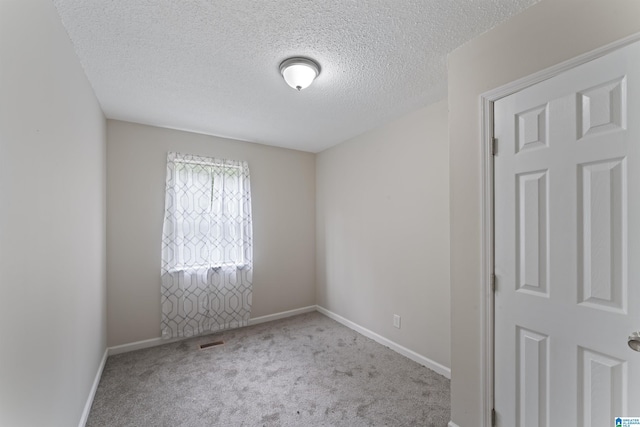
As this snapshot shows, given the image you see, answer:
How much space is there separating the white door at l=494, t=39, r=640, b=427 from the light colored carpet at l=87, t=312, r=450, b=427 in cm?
81

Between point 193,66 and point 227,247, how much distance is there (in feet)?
7.15

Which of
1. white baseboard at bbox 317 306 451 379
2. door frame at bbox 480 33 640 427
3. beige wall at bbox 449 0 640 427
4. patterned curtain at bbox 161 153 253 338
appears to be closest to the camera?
beige wall at bbox 449 0 640 427

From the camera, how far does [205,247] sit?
336 cm

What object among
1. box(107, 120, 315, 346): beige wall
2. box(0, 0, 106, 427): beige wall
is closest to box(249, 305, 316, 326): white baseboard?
box(107, 120, 315, 346): beige wall

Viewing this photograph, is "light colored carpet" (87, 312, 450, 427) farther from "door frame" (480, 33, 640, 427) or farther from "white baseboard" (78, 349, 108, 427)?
"door frame" (480, 33, 640, 427)

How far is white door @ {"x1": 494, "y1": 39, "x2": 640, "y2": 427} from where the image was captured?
1.14 m

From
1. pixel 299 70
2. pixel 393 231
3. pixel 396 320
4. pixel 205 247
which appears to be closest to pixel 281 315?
pixel 205 247

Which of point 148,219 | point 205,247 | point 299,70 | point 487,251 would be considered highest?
point 299,70

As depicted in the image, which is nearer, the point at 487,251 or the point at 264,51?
the point at 487,251

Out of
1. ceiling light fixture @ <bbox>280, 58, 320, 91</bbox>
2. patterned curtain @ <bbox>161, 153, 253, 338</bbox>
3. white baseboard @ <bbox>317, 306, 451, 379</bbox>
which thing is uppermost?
ceiling light fixture @ <bbox>280, 58, 320, 91</bbox>

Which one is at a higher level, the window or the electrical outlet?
the window

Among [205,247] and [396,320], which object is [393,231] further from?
[205,247]

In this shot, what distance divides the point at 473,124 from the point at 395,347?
2.32 meters

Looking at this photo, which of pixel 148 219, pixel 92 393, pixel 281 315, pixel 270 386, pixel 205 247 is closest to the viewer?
pixel 92 393
